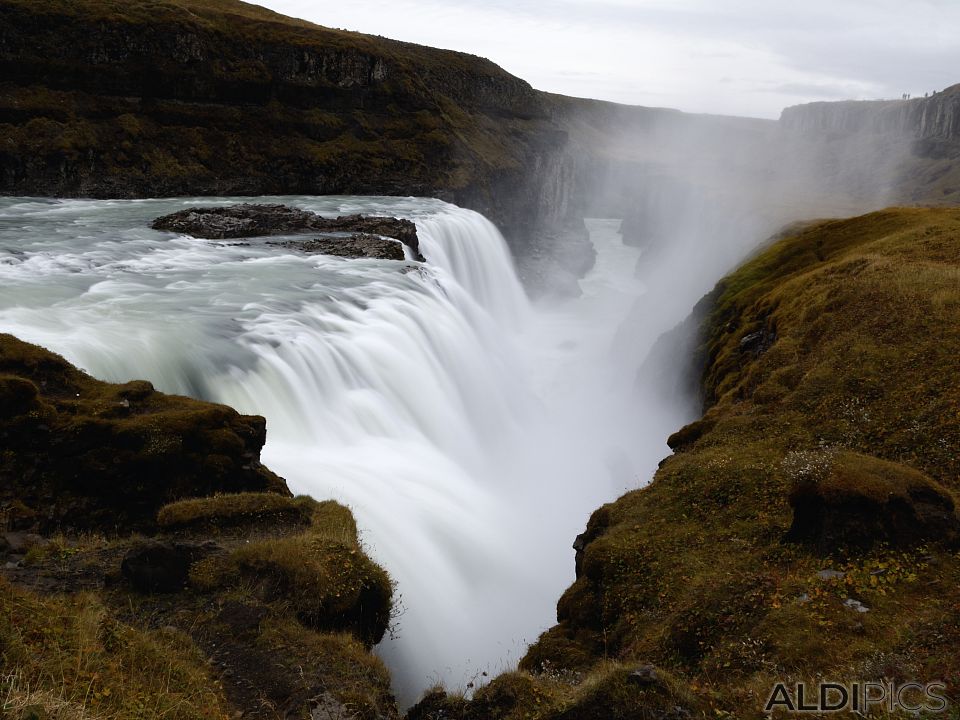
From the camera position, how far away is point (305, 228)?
4866 cm

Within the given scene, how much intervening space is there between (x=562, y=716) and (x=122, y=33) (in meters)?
75.8

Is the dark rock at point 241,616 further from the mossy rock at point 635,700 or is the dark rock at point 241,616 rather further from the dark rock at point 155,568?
the mossy rock at point 635,700

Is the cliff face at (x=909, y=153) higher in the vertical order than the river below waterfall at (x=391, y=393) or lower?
higher

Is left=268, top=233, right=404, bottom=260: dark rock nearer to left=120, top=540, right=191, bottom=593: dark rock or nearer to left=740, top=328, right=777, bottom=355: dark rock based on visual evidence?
left=740, top=328, right=777, bottom=355: dark rock

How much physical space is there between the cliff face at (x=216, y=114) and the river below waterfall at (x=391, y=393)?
13.8 m

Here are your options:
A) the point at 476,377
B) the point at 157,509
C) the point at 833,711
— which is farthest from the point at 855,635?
the point at 476,377

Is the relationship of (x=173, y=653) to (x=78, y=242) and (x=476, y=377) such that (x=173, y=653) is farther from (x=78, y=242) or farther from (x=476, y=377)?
(x=78, y=242)

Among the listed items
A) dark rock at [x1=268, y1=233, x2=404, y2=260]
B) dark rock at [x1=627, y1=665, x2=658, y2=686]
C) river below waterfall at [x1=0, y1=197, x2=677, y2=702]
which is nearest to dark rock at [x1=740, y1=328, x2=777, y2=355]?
river below waterfall at [x1=0, y1=197, x2=677, y2=702]

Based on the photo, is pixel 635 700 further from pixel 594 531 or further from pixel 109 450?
pixel 109 450

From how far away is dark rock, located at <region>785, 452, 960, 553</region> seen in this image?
13.0 m

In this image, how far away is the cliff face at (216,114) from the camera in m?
61.6

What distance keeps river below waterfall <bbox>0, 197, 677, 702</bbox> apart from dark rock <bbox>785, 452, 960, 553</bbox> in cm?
761

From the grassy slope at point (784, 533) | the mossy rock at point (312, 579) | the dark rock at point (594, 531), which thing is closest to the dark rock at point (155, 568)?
the mossy rock at point (312, 579)

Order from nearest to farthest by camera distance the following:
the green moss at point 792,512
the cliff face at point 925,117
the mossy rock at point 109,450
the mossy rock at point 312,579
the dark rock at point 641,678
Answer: the dark rock at point 641,678
the green moss at point 792,512
the mossy rock at point 312,579
the mossy rock at point 109,450
the cliff face at point 925,117
